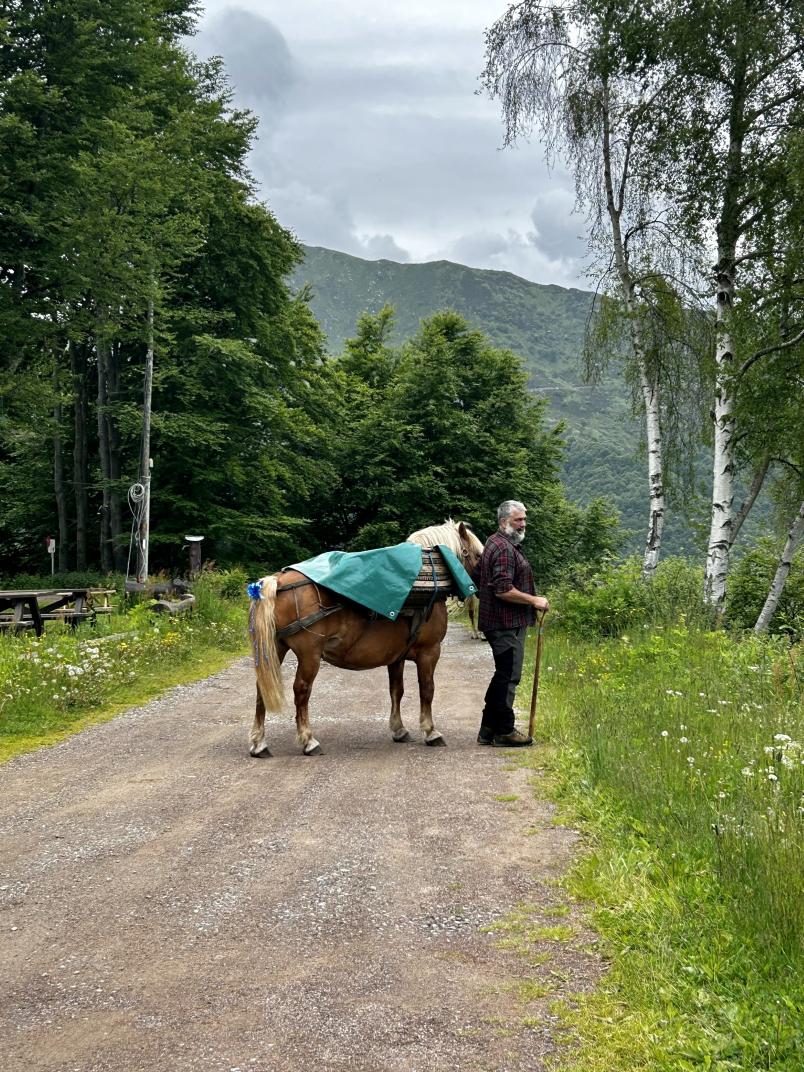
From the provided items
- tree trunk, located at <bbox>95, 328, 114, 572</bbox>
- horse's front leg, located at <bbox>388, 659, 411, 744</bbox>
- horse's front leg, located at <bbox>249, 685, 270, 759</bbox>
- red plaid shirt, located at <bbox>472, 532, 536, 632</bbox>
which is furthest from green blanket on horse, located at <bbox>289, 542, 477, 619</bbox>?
tree trunk, located at <bbox>95, 328, 114, 572</bbox>

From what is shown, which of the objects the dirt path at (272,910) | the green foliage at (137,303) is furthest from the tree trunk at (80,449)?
the dirt path at (272,910)

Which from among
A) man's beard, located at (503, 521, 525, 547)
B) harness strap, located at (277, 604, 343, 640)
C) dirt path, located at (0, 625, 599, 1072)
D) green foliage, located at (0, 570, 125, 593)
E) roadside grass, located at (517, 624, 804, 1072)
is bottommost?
green foliage, located at (0, 570, 125, 593)

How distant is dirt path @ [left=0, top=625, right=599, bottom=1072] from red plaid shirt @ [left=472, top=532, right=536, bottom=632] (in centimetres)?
130

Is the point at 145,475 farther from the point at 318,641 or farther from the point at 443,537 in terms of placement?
the point at 318,641

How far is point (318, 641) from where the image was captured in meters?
7.20

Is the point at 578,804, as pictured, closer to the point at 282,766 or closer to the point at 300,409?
the point at 282,766

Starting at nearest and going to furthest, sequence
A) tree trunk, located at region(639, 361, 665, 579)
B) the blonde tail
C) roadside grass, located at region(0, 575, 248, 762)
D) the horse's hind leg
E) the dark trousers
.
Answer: the blonde tail
the horse's hind leg
the dark trousers
roadside grass, located at region(0, 575, 248, 762)
tree trunk, located at region(639, 361, 665, 579)

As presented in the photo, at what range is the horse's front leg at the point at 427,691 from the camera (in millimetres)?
7508

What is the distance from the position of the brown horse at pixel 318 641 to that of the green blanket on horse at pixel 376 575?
166 millimetres

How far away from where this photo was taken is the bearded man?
24.5ft

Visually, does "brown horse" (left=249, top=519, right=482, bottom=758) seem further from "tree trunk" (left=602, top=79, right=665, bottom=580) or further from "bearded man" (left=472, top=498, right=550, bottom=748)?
"tree trunk" (left=602, top=79, right=665, bottom=580)

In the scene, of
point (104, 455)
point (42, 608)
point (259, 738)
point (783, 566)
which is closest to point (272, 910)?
point (259, 738)

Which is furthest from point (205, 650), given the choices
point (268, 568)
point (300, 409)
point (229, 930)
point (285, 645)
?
point (300, 409)

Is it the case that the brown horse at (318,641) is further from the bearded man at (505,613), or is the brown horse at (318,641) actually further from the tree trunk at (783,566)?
the tree trunk at (783,566)
